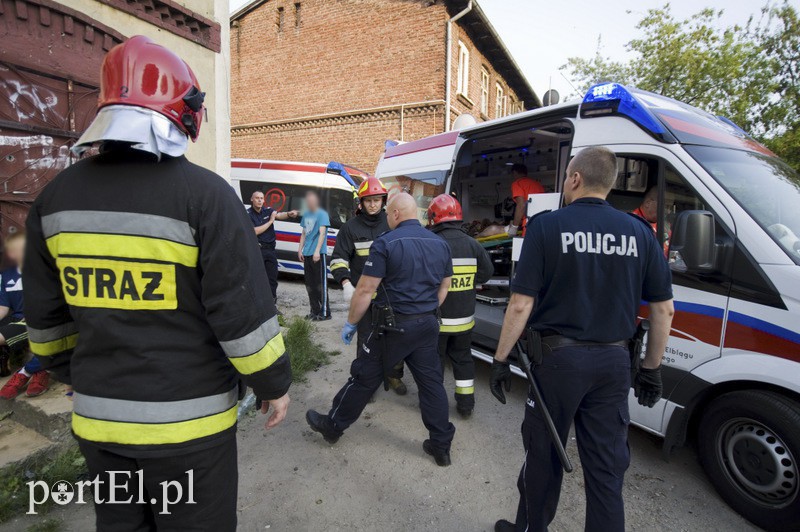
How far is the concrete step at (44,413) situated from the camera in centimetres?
303

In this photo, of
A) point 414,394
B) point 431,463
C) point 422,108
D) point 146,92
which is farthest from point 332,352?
point 422,108

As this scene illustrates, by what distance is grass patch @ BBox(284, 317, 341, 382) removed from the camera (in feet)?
14.9

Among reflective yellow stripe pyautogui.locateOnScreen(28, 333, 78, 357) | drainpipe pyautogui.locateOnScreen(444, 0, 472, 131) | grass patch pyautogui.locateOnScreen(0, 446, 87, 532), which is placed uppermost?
drainpipe pyautogui.locateOnScreen(444, 0, 472, 131)

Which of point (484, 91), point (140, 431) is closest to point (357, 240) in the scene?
point (140, 431)

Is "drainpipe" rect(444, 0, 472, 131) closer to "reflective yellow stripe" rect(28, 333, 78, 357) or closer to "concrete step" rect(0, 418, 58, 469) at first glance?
"concrete step" rect(0, 418, 58, 469)

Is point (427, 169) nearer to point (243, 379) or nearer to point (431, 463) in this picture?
point (431, 463)

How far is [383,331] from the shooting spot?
2967 mm

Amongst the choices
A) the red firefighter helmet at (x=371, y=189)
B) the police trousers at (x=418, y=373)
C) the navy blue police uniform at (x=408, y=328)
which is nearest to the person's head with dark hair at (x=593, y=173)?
the navy blue police uniform at (x=408, y=328)

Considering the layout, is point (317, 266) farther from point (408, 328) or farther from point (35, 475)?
point (35, 475)

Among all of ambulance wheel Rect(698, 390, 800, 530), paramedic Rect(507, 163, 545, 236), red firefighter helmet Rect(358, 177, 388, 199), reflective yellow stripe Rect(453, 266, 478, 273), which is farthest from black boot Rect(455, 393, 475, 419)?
paramedic Rect(507, 163, 545, 236)

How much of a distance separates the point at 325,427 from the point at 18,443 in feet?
6.90

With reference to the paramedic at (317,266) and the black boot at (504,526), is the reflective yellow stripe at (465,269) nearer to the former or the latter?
the black boot at (504,526)

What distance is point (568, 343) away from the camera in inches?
80.3

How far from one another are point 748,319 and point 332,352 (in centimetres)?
405
